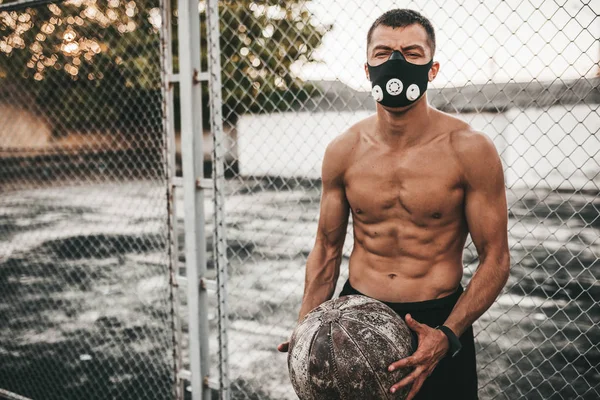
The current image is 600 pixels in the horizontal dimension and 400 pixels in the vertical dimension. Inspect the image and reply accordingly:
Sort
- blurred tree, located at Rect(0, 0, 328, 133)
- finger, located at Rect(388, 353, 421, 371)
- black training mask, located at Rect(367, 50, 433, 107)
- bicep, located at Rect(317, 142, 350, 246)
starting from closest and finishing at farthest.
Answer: finger, located at Rect(388, 353, 421, 371) < black training mask, located at Rect(367, 50, 433, 107) < bicep, located at Rect(317, 142, 350, 246) < blurred tree, located at Rect(0, 0, 328, 133)

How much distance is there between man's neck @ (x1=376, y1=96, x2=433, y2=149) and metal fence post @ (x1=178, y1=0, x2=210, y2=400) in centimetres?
111

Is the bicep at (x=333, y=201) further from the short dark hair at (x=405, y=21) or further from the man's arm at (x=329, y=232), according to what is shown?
the short dark hair at (x=405, y=21)

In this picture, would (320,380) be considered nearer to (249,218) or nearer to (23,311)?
(23,311)

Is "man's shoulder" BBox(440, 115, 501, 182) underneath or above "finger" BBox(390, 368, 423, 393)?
above

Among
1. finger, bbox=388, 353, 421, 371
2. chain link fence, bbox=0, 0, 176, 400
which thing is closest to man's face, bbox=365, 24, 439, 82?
finger, bbox=388, 353, 421, 371

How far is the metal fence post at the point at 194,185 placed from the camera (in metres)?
3.01

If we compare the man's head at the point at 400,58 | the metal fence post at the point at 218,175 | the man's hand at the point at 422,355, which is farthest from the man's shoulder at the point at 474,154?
the metal fence post at the point at 218,175

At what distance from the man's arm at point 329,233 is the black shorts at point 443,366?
15.4 inches

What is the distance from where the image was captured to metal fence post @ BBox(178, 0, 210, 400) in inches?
118

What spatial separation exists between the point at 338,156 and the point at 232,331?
11.8 ft

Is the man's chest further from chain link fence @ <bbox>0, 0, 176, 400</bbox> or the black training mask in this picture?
chain link fence @ <bbox>0, 0, 176, 400</bbox>

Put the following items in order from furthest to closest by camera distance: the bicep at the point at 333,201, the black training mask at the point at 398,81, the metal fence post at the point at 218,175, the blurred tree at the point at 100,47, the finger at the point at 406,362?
the blurred tree at the point at 100,47, the metal fence post at the point at 218,175, the bicep at the point at 333,201, the black training mask at the point at 398,81, the finger at the point at 406,362

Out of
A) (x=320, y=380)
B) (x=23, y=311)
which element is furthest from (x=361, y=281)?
→ (x=23, y=311)

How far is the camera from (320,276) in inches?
109
